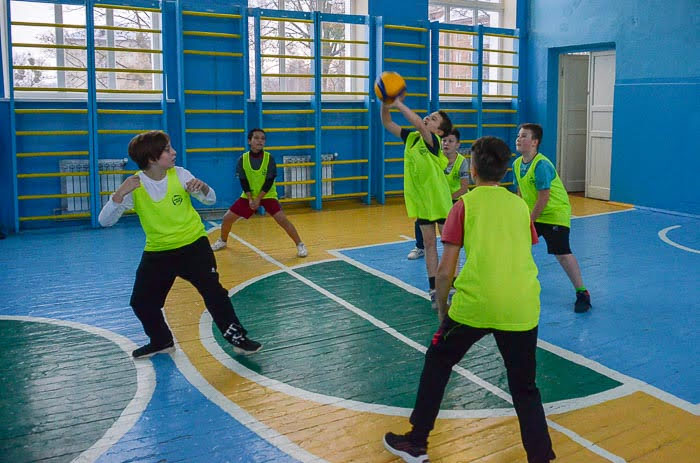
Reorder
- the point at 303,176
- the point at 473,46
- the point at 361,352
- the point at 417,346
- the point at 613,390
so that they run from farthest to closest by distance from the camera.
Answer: the point at 473,46, the point at 303,176, the point at 417,346, the point at 361,352, the point at 613,390

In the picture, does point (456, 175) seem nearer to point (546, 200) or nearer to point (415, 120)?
point (546, 200)

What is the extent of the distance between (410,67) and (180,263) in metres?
8.46

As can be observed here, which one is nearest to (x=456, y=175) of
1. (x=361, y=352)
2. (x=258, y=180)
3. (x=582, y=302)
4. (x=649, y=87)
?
(x=582, y=302)

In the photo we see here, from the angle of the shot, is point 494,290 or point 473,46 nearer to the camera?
point 494,290

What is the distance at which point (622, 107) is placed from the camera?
36.3ft

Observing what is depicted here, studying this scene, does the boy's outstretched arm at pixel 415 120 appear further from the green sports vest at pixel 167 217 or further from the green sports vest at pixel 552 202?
the green sports vest at pixel 167 217

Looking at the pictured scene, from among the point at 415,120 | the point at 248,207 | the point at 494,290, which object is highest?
the point at 415,120

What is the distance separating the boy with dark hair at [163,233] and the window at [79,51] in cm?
529

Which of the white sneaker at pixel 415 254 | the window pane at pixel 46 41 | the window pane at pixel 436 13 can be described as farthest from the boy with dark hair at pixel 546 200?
the window pane at pixel 436 13

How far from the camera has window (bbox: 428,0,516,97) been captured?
41.3 feet

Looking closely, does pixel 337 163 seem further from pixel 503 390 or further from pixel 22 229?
pixel 503 390

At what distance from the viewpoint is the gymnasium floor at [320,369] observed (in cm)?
328

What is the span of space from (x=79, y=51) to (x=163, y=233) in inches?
254

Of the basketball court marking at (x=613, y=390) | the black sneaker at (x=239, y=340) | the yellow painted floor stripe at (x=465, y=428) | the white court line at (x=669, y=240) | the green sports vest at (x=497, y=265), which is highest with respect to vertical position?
the green sports vest at (x=497, y=265)
